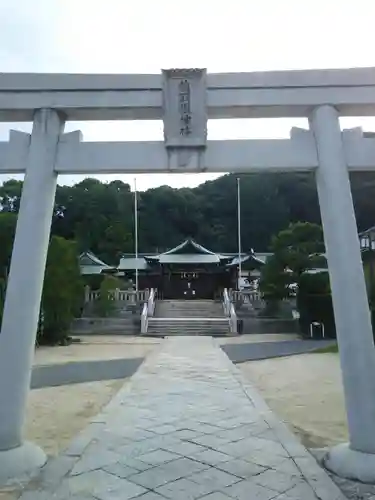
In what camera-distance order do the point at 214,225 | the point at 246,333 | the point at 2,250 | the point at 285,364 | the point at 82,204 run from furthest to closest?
1. the point at 214,225
2. the point at 82,204
3. the point at 246,333
4. the point at 2,250
5. the point at 285,364

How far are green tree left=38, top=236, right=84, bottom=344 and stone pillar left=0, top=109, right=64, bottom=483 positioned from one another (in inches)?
512

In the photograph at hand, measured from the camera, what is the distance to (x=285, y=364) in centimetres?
1252

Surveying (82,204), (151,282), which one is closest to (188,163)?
(151,282)

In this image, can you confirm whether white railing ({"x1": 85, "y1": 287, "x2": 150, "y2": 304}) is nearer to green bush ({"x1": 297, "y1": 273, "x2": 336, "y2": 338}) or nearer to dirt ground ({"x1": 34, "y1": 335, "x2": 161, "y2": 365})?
dirt ground ({"x1": 34, "y1": 335, "x2": 161, "y2": 365})

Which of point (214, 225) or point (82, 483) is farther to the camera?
point (214, 225)

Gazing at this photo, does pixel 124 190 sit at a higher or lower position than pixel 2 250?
higher

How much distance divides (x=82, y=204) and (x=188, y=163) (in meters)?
45.2

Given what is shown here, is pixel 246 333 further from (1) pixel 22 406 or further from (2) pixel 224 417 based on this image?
(1) pixel 22 406

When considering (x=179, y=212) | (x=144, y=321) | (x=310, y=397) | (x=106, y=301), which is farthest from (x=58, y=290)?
(x=179, y=212)

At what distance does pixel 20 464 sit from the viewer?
4.26 meters

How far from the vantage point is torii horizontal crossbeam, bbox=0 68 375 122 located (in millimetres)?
4762

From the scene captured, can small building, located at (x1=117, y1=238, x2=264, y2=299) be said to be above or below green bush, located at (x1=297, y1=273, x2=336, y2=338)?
above

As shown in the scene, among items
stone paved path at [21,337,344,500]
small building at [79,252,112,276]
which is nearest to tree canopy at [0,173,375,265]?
small building at [79,252,112,276]

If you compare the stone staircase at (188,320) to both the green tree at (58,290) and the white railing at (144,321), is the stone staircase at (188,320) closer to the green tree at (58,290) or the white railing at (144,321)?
the white railing at (144,321)
